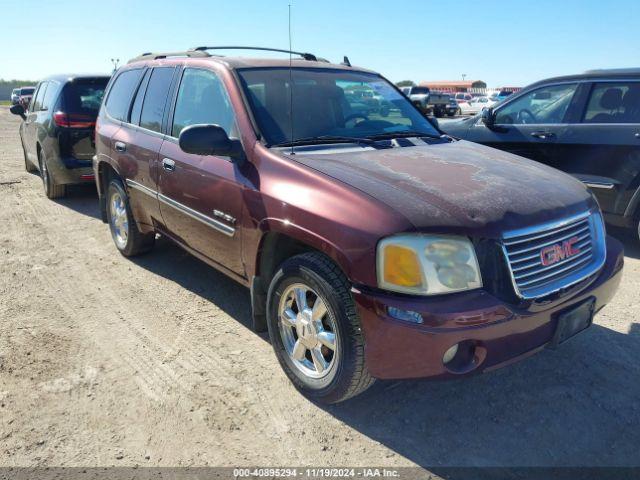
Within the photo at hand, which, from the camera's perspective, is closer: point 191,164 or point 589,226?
point 589,226

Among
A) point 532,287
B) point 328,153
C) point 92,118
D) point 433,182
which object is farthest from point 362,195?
point 92,118

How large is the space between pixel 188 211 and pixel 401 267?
77.1 inches

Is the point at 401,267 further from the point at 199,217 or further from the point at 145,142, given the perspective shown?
the point at 145,142

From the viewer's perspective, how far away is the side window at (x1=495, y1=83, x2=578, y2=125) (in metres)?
5.73

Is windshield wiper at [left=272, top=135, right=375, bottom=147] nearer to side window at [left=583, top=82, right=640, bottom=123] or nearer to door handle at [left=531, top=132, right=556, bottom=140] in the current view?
door handle at [left=531, top=132, right=556, bottom=140]

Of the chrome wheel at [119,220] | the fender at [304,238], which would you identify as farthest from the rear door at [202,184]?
the chrome wheel at [119,220]

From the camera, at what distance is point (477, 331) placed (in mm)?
2316

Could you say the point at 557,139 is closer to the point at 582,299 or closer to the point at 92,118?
the point at 582,299

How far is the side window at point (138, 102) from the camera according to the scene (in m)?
4.63

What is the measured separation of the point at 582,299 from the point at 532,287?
1.37ft

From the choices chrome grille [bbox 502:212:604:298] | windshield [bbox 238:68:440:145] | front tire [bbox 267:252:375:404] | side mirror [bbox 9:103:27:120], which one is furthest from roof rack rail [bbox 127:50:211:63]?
side mirror [bbox 9:103:27:120]

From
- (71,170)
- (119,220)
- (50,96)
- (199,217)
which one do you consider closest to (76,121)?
(71,170)

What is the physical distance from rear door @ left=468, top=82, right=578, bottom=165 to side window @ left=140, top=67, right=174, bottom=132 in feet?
12.5

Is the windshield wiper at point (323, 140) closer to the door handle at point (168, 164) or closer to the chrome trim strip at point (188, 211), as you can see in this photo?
the chrome trim strip at point (188, 211)
